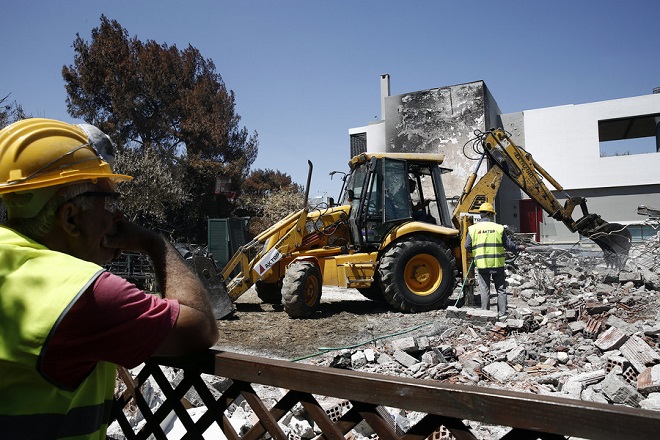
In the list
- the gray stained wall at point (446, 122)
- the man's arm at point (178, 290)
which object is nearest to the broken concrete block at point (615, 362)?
the man's arm at point (178, 290)

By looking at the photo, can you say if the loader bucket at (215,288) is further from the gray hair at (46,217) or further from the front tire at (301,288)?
the gray hair at (46,217)

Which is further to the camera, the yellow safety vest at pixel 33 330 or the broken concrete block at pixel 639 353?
the broken concrete block at pixel 639 353

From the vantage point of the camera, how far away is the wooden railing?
1.12m

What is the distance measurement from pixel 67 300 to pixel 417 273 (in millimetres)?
8471

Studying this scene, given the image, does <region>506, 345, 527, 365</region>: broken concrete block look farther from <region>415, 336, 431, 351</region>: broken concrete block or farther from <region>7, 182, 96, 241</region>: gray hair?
<region>7, 182, 96, 241</region>: gray hair

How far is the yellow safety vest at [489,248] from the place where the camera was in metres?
8.14

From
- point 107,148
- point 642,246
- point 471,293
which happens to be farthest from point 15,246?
point 642,246

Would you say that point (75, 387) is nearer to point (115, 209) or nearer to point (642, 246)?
point (115, 209)

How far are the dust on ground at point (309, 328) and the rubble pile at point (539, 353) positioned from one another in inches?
15.1

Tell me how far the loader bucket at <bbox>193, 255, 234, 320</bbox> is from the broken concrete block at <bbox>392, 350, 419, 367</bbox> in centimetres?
355

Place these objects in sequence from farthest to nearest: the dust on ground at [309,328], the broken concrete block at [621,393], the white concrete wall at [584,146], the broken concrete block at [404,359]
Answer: the white concrete wall at [584,146]
the dust on ground at [309,328]
the broken concrete block at [404,359]
the broken concrete block at [621,393]

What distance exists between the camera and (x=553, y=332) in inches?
256

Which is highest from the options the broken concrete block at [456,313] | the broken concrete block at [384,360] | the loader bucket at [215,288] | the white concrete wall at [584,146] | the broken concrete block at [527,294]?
the white concrete wall at [584,146]

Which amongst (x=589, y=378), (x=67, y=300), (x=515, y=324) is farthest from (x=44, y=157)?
(x=515, y=324)
